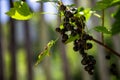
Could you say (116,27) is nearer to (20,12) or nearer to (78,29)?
(78,29)

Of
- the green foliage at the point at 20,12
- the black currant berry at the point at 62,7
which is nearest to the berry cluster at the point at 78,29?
the black currant berry at the point at 62,7

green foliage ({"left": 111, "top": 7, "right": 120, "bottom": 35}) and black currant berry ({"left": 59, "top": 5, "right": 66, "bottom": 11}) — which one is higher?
black currant berry ({"left": 59, "top": 5, "right": 66, "bottom": 11})

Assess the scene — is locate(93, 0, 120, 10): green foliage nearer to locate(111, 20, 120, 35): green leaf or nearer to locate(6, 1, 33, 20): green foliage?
locate(111, 20, 120, 35): green leaf

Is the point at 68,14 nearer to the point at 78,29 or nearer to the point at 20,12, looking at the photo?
the point at 78,29

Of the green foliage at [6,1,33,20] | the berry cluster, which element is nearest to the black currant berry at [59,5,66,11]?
the berry cluster

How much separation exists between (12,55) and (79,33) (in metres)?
1.85

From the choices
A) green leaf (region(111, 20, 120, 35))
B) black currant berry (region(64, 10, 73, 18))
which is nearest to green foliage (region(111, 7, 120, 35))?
green leaf (region(111, 20, 120, 35))

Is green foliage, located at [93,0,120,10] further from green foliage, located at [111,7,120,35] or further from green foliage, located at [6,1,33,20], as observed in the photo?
green foliage, located at [6,1,33,20]

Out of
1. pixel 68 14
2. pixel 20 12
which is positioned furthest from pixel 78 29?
pixel 20 12

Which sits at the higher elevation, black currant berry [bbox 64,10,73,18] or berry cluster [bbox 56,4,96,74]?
black currant berry [bbox 64,10,73,18]

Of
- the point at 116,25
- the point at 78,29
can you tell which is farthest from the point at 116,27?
the point at 78,29

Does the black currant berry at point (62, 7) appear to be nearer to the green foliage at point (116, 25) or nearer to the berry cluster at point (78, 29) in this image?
the berry cluster at point (78, 29)

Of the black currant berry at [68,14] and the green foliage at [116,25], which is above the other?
the black currant berry at [68,14]

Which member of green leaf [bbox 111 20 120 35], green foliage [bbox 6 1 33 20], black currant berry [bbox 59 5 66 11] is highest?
black currant berry [bbox 59 5 66 11]
